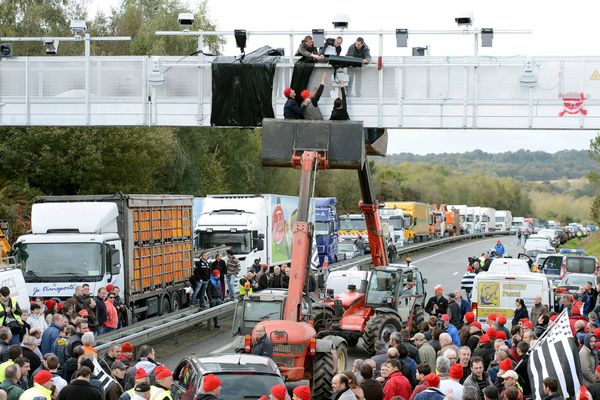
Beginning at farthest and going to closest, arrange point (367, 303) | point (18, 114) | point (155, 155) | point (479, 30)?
point (155, 155) → point (18, 114) → point (479, 30) → point (367, 303)

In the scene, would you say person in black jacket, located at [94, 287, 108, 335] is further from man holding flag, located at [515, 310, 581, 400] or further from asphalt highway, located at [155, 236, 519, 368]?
man holding flag, located at [515, 310, 581, 400]

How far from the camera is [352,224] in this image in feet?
198

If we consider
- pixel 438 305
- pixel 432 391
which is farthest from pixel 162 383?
pixel 438 305

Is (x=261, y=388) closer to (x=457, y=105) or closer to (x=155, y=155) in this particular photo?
(x=457, y=105)

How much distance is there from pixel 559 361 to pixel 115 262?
15312 millimetres

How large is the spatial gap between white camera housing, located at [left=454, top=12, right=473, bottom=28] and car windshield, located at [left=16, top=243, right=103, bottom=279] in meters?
10.1

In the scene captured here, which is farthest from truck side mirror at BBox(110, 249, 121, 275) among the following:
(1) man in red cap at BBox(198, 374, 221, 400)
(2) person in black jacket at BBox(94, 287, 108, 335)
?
(1) man in red cap at BBox(198, 374, 221, 400)

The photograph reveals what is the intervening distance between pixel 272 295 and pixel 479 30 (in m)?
9.66

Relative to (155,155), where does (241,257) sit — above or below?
below

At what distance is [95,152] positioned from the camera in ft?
153

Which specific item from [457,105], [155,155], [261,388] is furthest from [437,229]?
[261,388]

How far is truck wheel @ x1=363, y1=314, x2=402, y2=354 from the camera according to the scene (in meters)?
22.7

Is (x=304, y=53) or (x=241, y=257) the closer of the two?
(x=304, y=53)

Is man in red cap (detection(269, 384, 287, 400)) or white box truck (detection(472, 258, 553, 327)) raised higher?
man in red cap (detection(269, 384, 287, 400))
